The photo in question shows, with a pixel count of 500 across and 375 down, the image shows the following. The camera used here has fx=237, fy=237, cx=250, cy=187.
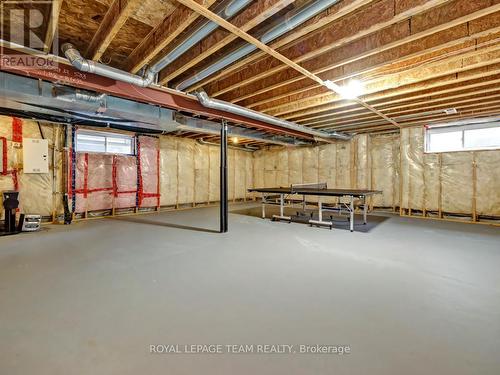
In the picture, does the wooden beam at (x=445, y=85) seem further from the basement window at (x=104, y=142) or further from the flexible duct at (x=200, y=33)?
the basement window at (x=104, y=142)

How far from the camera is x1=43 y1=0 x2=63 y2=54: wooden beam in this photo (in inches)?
81.0

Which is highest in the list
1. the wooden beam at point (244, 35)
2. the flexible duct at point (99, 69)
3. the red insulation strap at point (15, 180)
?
the wooden beam at point (244, 35)

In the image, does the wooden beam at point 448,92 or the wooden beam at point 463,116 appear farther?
the wooden beam at point 463,116

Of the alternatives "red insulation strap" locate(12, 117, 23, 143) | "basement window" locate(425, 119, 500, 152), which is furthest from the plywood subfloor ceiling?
"red insulation strap" locate(12, 117, 23, 143)

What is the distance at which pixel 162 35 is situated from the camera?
254 centimetres

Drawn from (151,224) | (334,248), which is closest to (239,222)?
(151,224)

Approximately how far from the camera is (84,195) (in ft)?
20.2

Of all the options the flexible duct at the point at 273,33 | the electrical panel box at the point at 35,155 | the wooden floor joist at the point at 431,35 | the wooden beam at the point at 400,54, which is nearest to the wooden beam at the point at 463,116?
the wooden beam at the point at 400,54

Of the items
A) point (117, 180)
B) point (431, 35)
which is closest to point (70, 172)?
point (117, 180)

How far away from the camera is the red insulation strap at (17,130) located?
5.23 meters

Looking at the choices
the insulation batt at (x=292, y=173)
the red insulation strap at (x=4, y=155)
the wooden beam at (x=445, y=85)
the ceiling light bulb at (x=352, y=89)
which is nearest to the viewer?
the wooden beam at (x=445, y=85)

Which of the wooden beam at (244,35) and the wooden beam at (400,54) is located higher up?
the wooden beam at (400,54)

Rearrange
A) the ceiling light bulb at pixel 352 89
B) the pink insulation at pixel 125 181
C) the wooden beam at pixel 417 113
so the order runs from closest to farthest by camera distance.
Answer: the ceiling light bulb at pixel 352 89, the wooden beam at pixel 417 113, the pink insulation at pixel 125 181

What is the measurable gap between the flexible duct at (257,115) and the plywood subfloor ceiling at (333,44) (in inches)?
7.7
